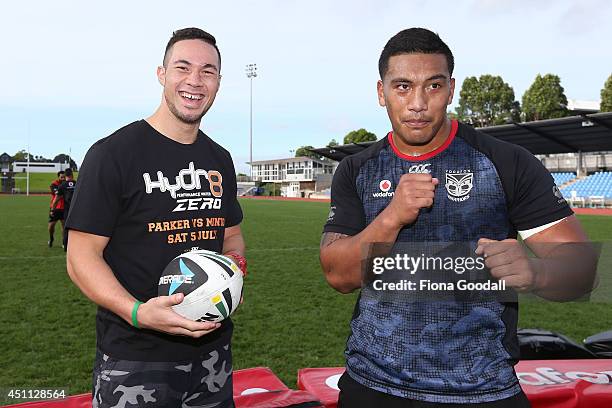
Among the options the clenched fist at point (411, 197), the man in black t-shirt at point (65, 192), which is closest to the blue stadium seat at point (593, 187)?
the man in black t-shirt at point (65, 192)

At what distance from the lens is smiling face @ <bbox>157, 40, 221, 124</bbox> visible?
7.23ft

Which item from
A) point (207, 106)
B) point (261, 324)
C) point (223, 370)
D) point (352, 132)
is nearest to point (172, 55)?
point (207, 106)

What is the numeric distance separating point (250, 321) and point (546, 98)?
2313 inches

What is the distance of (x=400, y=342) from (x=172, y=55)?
1476 mm

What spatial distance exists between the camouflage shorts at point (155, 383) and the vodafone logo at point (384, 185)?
106 cm

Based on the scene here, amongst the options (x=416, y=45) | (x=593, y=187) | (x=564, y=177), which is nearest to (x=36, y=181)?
(x=564, y=177)

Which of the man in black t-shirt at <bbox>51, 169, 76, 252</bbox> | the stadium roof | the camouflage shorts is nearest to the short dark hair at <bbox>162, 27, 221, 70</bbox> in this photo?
the camouflage shorts

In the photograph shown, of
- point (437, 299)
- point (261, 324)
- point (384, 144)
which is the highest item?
point (384, 144)

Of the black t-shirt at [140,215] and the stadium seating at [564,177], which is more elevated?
the stadium seating at [564,177]

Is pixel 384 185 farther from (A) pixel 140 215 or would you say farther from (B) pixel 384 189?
(A) pixel 140 215

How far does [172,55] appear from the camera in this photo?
7.29ft

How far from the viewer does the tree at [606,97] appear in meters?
50.2

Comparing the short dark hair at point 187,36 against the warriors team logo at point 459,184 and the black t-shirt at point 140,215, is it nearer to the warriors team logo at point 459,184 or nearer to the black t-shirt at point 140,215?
the black t-shirt at point 140,215

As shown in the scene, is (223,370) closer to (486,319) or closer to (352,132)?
(486,319)
